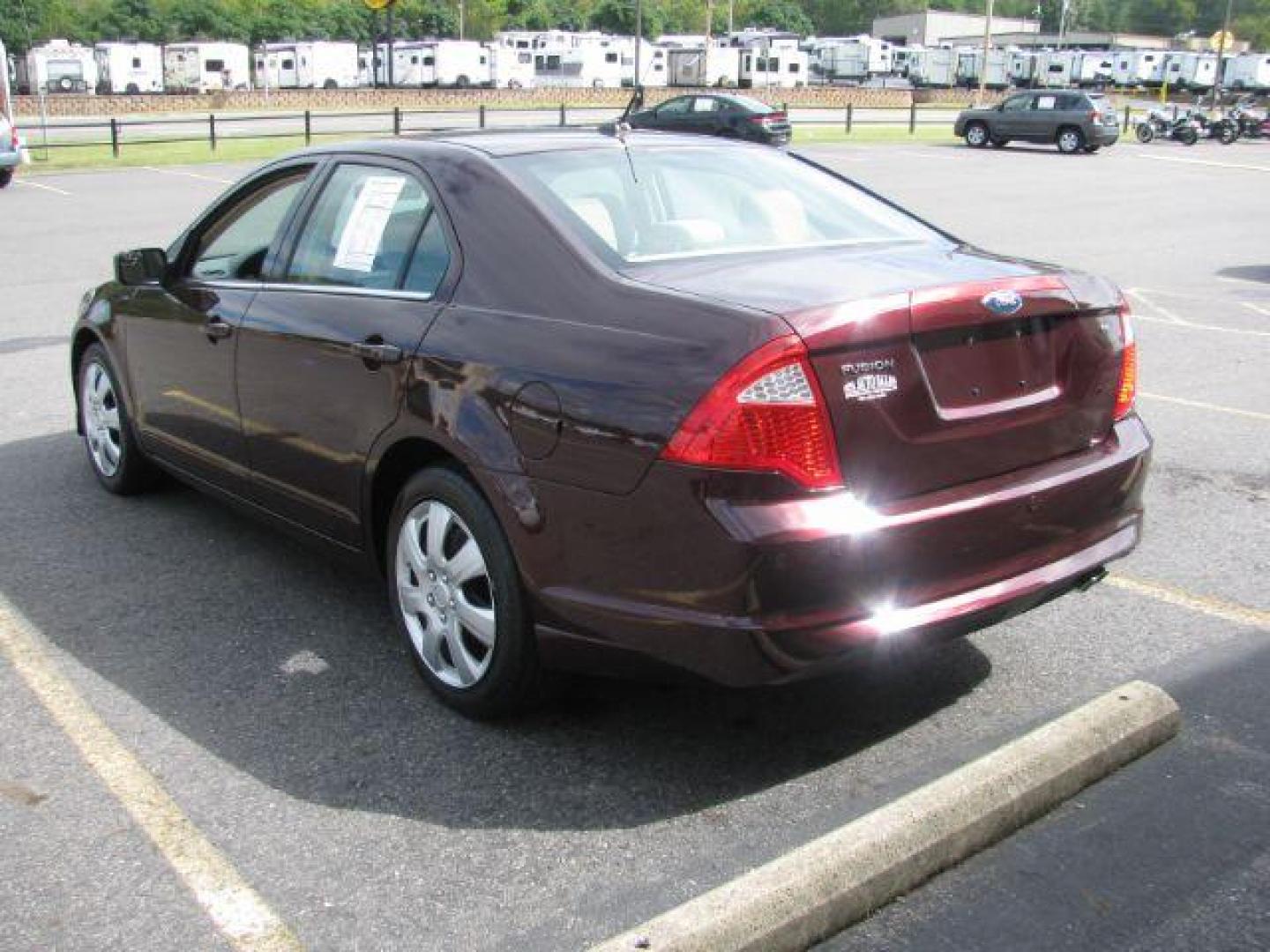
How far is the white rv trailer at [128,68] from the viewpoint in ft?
217

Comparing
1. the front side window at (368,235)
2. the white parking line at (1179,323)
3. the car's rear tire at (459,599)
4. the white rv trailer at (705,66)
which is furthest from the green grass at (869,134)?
the car's rear tire at (459,599)

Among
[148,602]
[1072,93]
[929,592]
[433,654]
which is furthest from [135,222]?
[1072,93]

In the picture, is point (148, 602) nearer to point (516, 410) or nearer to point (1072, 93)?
point (516, 410)

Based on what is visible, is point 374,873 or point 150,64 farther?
point 150,64

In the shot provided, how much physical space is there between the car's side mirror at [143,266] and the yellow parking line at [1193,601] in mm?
3790

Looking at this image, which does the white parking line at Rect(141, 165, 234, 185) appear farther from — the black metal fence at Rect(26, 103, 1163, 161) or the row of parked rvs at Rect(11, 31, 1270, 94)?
the row of parked rvs at Rect(11, 31, 1270, 94)

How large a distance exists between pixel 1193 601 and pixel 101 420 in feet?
15.0

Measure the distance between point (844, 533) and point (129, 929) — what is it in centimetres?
179

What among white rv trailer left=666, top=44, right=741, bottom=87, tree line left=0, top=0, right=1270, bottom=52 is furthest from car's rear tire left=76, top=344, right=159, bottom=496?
white rv trailer left=666, top=44, right=741, bottom=87

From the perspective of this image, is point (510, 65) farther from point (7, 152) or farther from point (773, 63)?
point (7, 152)

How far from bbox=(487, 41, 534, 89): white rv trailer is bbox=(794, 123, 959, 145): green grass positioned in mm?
33472

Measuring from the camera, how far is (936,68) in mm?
87438

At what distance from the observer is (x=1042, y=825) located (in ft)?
10.6

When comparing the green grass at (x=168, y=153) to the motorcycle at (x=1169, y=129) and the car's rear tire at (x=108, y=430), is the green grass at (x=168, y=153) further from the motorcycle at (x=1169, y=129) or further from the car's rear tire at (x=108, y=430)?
the car's rear tire at (x=108, y=430)
